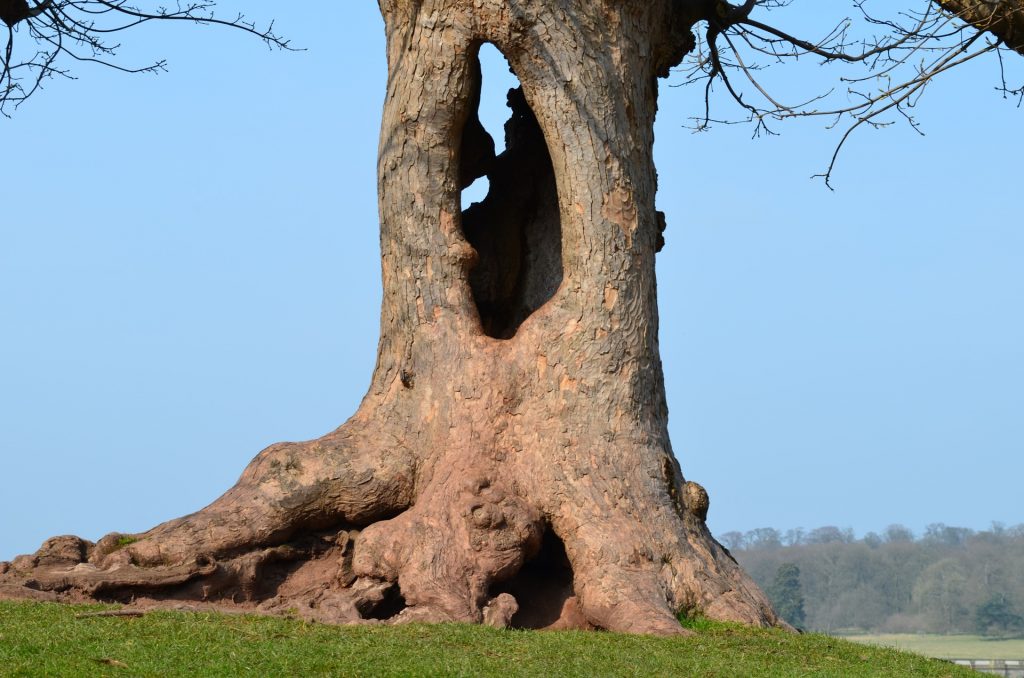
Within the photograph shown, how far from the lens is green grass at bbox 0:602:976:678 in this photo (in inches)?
272

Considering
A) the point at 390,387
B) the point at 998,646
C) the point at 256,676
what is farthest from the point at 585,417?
the point at 998,646

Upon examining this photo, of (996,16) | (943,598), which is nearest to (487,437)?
(996,16)

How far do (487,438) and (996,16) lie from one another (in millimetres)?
4844

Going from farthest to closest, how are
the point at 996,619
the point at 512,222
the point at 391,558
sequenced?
the point at 996,619
the point at 512,222
the point at 391,558

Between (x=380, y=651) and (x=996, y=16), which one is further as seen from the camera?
(x=996, y=16)

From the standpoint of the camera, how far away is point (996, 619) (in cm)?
4088

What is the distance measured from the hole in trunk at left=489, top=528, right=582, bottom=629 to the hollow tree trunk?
2cm

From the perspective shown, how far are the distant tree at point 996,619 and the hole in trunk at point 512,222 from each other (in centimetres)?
3378

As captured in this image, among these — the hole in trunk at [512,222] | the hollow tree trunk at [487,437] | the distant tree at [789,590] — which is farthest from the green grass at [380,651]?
the distant tree at [789,590]

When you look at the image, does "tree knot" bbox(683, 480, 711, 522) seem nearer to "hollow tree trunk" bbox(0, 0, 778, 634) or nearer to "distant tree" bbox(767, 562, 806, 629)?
"hollow tree trunk" bbox(0, 0, 778, 634)

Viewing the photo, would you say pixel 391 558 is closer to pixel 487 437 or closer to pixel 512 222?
pixel 487 437

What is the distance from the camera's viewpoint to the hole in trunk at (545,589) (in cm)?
955

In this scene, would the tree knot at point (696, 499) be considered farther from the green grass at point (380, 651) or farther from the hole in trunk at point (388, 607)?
the hole in trunk at point (388, 607)

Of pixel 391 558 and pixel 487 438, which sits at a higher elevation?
pixel 487 438
